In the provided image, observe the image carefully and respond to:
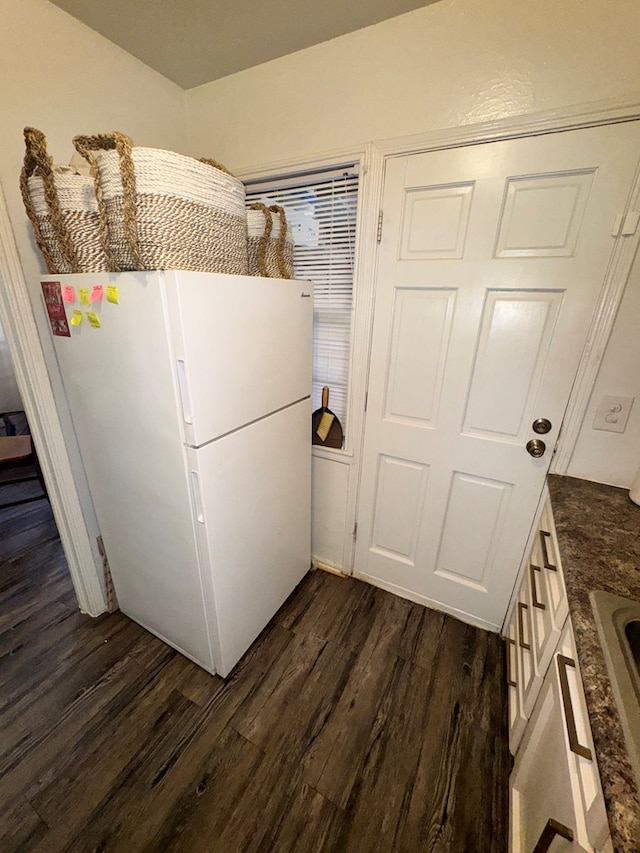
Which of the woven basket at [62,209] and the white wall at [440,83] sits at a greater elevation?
the white wall at [440,83]

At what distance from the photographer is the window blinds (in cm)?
151

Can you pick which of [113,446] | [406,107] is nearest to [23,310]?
[113,446]

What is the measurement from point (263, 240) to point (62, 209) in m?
0.65

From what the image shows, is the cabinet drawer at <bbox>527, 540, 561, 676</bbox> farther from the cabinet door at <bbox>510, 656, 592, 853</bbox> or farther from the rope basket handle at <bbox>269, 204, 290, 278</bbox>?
the rope basket handle at <bbox>269, 204, 290, 278</bbox>

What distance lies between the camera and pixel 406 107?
1.24 m

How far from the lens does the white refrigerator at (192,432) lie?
1.00 meters

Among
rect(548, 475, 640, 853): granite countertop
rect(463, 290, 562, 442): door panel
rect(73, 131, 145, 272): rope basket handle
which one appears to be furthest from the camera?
rect(463, 290, 562, 442): door panel

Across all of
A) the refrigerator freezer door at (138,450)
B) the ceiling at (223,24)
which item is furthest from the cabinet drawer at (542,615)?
the ceiling at (223,24)

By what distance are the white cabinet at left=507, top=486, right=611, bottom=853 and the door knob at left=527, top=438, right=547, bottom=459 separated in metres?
0.19

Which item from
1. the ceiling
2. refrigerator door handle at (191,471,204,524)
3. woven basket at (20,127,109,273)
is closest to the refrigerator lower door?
refrigerator door handle at (191,471,204,524)

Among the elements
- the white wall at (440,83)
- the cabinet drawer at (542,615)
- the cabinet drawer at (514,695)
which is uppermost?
the white wall at (440,83)

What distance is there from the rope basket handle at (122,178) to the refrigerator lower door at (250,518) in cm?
61

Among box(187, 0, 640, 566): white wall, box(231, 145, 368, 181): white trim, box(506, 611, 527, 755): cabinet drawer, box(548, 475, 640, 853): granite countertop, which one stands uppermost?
box(187, 0, 640, 566): white wall

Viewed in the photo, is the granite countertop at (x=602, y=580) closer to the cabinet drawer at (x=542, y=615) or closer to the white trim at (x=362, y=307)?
the cabinet drawer at (x=542, y=615)
